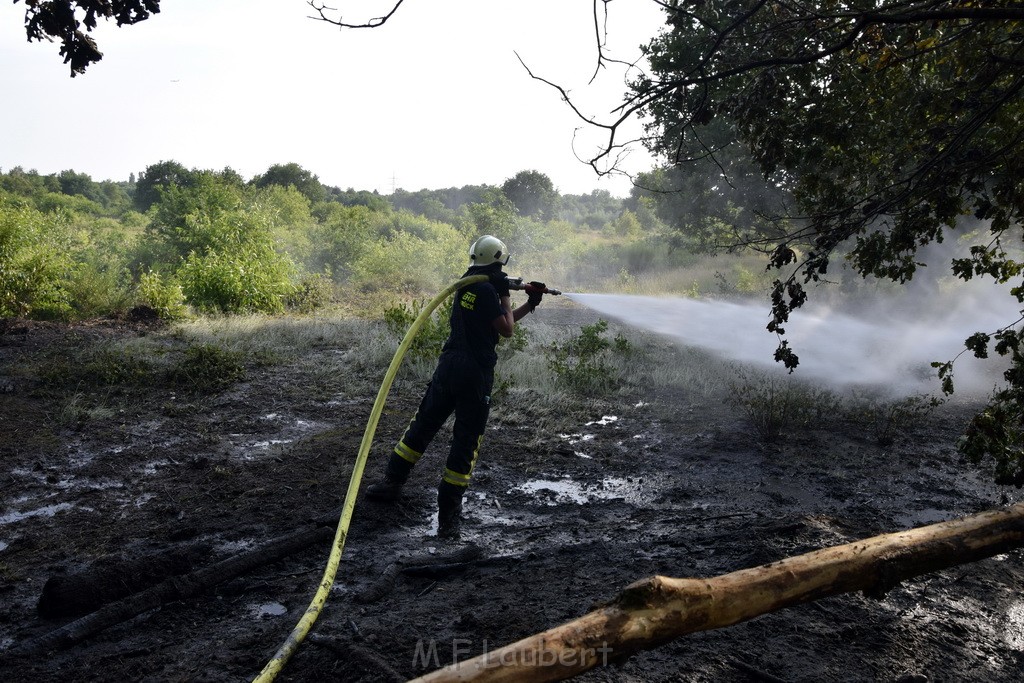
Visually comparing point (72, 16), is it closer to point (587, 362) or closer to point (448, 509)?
point (448, 509)

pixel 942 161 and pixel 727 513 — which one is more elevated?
pixel 942 161

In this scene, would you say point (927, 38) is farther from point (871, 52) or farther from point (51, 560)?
point (51, 560)

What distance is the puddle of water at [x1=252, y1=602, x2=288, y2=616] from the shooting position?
11.6ft

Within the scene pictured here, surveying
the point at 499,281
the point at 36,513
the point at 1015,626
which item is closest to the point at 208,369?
the point at 36,513

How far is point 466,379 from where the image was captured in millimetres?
4594

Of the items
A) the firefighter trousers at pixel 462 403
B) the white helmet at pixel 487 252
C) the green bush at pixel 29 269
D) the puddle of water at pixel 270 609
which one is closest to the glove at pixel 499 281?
the white helmet at pixel 487 252

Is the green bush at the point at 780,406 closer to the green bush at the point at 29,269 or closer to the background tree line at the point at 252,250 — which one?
the background tree line at the point at 252,250

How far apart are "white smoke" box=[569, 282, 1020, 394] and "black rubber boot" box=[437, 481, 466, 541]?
199 inches

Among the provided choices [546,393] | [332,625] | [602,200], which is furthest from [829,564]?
[602,200]

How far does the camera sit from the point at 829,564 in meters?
2.51

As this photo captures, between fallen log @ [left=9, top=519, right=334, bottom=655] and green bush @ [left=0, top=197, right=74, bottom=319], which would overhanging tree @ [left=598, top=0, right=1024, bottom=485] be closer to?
fallen log @ [left=9, top=519, right=334, bottom=655]

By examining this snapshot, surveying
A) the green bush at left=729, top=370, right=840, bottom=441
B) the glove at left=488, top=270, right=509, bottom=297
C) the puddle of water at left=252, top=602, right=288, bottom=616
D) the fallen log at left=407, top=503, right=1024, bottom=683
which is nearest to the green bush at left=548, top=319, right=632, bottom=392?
the green bush at left=729, top=370, right=840, bottom=441

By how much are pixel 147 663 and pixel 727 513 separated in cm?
376

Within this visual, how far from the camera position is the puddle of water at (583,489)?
17.8ft
